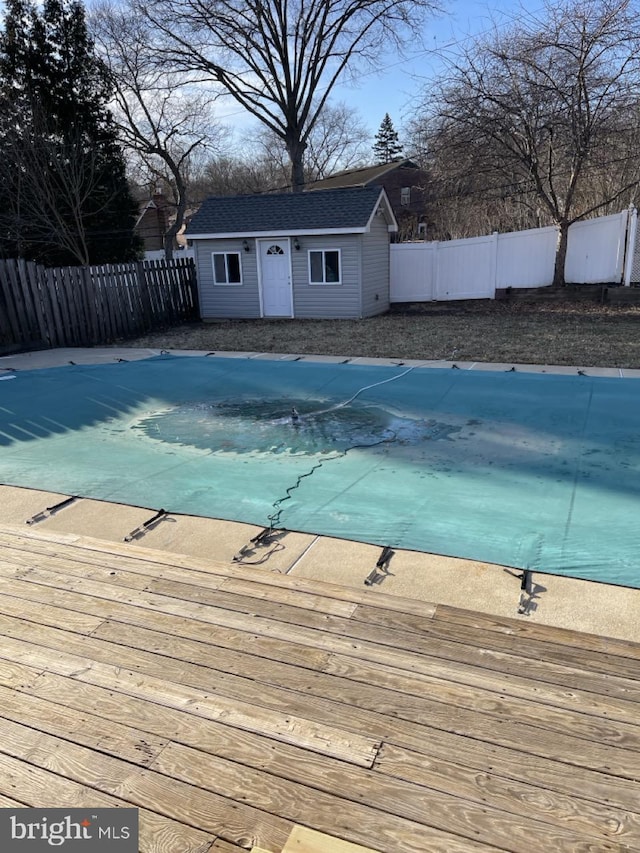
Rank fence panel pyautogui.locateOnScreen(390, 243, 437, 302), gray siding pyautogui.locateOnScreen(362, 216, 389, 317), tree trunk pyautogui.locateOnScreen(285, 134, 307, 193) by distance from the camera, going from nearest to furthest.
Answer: gray siding pyautogui.locateOnScreen(362, 216, 389, 317), fence panel pyautogui.locateOnScreen(390, 243, 437, 302), tree trunk pyautogui.locateOnScreen(285, 134, 307, 193)

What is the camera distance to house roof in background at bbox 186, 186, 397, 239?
41.1ft

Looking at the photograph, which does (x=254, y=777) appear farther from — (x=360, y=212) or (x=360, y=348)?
(x=360, y=212)

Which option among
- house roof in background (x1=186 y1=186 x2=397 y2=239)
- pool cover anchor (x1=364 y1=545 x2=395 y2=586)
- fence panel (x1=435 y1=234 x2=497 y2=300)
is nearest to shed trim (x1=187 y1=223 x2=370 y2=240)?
house roof in background (x1=186 y1=186 x2=397 y2=239)

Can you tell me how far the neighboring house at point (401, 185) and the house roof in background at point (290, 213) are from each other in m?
12.7

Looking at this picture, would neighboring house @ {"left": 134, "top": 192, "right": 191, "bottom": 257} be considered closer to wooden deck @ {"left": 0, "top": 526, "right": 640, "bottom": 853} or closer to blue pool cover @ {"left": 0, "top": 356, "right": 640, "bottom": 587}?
blue pool cover @ {"left": 0, "top": 356, "right": 640, "bottom": 587}

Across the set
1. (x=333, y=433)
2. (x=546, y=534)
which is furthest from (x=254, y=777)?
(x=333, y=433)

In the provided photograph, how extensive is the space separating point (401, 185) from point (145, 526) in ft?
97.1

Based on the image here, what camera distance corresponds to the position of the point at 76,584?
2.73m

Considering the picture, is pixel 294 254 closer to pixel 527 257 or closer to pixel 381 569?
pixel 527 257

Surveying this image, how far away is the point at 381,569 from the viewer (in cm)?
292

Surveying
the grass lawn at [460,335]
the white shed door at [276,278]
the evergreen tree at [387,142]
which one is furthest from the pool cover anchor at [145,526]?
the evergreen tree at [387,142]

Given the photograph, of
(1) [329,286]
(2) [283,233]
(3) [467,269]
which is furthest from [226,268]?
(3) [467,269]

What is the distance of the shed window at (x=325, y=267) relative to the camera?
12828 millimetres

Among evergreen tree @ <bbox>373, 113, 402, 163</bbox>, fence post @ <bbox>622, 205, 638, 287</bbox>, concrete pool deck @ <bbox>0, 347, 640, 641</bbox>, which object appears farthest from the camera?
evergreen tree @ <bbox>373, 113, 402, 163</bbox>
